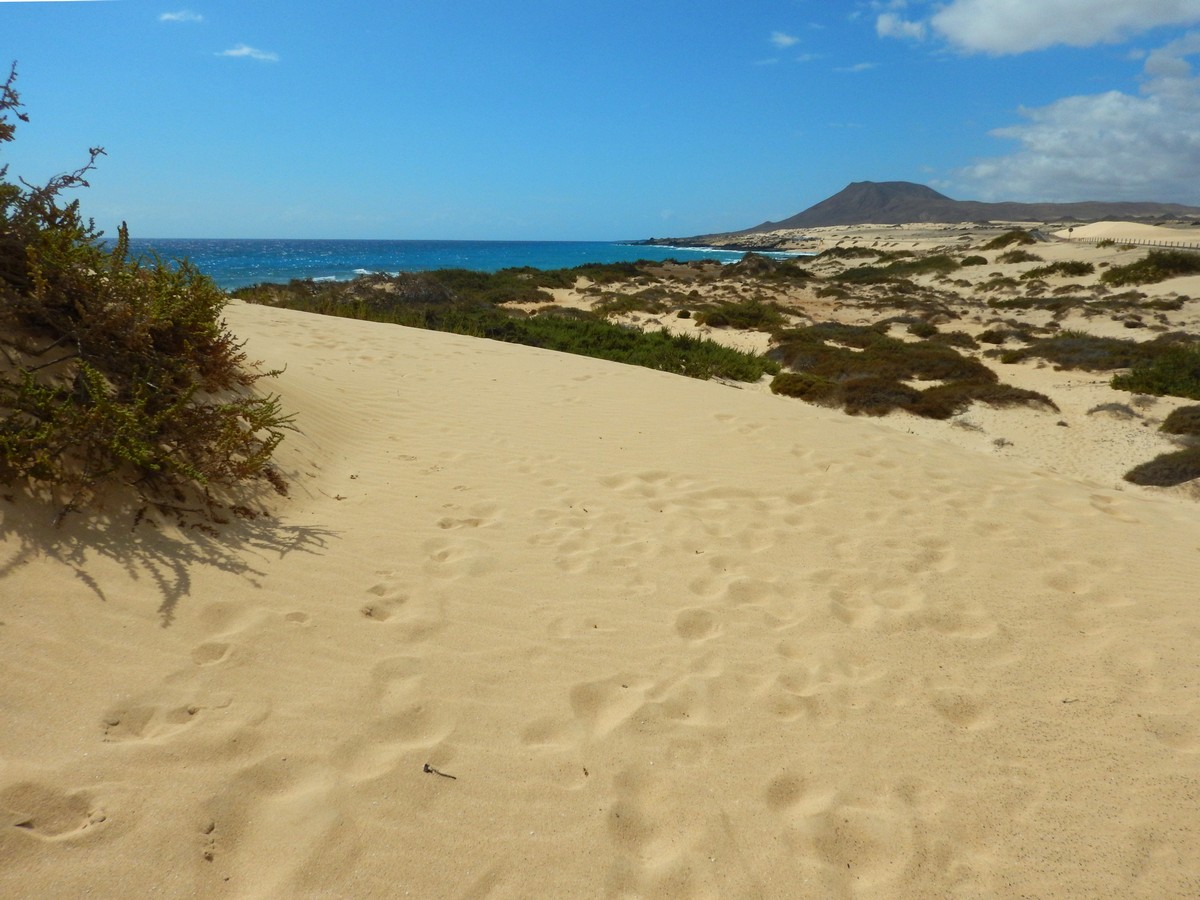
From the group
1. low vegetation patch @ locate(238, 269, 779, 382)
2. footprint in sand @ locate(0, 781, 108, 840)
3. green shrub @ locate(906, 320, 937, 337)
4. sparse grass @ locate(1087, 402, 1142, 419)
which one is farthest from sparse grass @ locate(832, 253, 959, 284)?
footprint in sand @ locate(0, 781, 108, 840)

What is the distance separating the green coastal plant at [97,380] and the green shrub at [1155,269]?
32.2 m

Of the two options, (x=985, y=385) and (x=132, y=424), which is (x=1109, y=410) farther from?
(x=132, y=424)

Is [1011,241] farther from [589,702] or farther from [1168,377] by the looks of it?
[589,702]

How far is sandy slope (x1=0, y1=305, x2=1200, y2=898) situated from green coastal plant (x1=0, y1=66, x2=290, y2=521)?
273 mm

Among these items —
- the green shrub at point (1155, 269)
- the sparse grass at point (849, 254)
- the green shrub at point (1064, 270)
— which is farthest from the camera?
the sparse grass at point (849, 254)

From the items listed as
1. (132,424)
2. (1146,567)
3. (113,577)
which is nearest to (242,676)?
(113,577)

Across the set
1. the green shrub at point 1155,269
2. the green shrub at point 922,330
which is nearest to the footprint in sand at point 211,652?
the green shrub at point 922,330

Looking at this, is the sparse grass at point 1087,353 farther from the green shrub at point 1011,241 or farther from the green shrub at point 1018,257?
the green shrub at point 1011,241

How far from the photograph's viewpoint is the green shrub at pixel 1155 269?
82.7ft

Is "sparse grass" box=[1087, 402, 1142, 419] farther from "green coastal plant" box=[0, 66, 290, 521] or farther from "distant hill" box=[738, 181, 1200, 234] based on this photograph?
"distant hill" box=[738, 181, 1200, 234]

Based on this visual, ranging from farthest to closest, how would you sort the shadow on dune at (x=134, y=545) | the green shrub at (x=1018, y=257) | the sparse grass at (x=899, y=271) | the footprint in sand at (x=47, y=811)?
the green shrub at (x=1018, y=257), the sparse grass at (x=899, y=271), the shadow on dune at (x=134, y=545), the footprint in sand at (x=47, y=811)

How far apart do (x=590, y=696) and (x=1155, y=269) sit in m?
32.8

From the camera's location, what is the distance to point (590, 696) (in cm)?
277

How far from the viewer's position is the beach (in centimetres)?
200
